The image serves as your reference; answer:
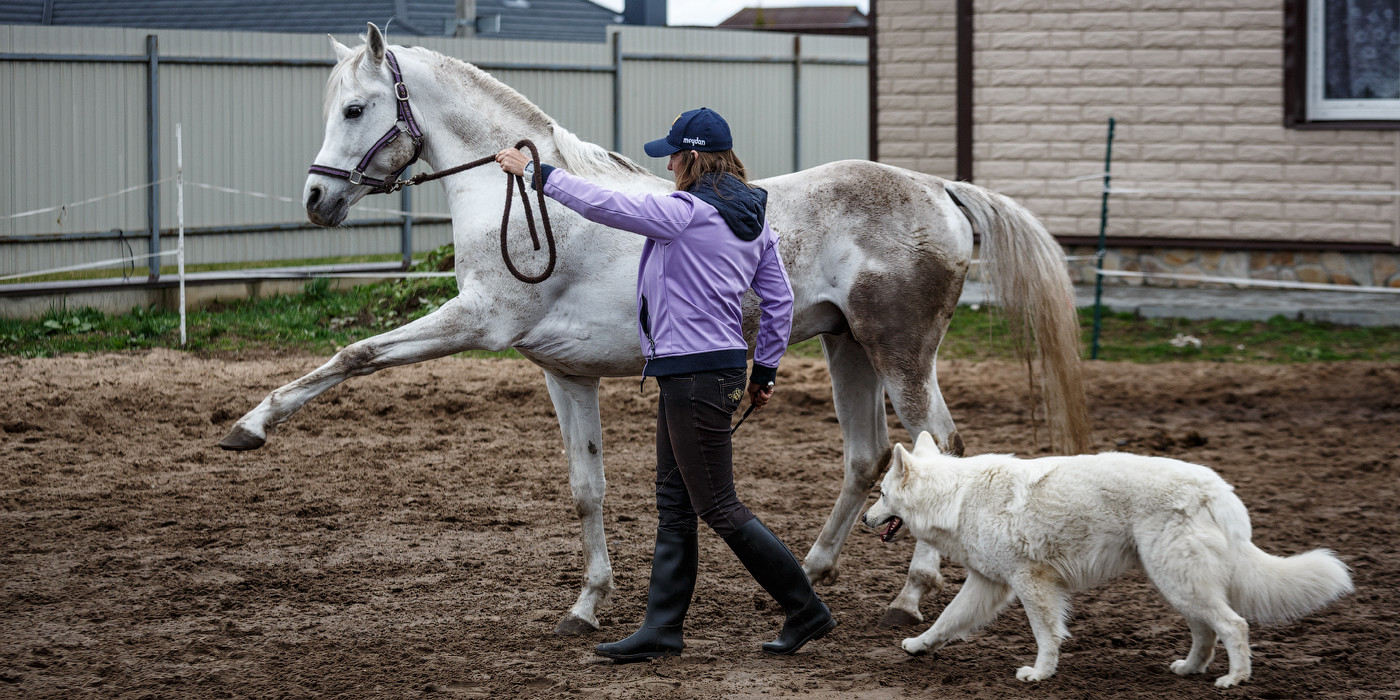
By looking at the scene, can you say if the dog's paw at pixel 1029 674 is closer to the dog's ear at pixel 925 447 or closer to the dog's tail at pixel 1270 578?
the dog's tail at pixel 1270 578

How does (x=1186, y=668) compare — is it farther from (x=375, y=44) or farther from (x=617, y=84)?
(x=617, y=84)

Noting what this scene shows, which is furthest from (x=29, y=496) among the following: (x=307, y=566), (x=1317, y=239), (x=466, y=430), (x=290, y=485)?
(x=1317, y=239)

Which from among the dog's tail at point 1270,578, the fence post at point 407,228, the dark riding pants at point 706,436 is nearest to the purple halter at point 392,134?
the dark riding pants at point 706,436

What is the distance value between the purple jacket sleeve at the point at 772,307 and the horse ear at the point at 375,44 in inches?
65.4

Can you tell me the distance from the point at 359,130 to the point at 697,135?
1.47 m

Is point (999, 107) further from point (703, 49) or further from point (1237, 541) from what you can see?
point (1237, 541)

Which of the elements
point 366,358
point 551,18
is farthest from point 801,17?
point 366,358

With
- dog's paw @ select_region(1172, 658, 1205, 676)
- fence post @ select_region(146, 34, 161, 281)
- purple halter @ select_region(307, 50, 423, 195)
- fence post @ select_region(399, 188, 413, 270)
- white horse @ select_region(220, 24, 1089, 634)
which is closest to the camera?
dog's paw @ select_region(1172, 658, 1205, 676)

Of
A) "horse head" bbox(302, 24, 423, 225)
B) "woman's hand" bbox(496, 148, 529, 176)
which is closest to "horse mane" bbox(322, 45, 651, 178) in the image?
"horse head" bbox(302, 24, 423, 225)

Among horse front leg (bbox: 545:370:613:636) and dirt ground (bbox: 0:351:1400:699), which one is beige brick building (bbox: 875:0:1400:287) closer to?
dirt ground (bbox: 0:351:1400:699)

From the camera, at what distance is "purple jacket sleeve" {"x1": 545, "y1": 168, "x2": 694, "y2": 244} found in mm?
3984

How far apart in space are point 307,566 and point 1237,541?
3691 mm

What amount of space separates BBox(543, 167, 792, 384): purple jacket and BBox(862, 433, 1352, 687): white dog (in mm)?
751

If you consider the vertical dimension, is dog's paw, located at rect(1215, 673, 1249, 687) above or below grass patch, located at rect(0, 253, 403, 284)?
below
